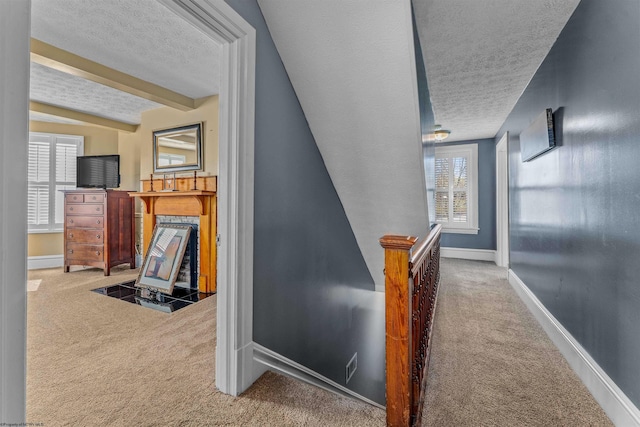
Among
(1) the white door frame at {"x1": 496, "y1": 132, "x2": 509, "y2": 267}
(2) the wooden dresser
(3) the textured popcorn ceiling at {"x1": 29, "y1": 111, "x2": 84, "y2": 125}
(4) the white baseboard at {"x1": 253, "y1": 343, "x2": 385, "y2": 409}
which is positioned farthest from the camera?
(1) the white door frame at {"x1": 496, "y1": 132, "x2": 509, "y2": 267}

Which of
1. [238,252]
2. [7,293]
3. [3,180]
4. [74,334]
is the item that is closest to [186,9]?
[3,180]

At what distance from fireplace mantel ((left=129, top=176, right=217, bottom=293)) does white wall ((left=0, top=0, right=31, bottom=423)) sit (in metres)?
2.66

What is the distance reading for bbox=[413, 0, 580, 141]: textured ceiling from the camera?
6.79 ft

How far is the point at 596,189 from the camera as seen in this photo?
171 cm

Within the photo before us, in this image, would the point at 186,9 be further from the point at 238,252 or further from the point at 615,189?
the point at 615,189

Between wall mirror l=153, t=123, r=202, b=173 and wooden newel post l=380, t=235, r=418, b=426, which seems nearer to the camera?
wooden newel post l=380, t=235, r=418, b=426

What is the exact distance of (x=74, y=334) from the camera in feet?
7.39

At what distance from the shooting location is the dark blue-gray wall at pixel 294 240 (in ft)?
5.50

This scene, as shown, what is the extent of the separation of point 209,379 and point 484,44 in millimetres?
3173

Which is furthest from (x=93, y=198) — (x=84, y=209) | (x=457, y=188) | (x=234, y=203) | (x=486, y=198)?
(x=486, y=198)

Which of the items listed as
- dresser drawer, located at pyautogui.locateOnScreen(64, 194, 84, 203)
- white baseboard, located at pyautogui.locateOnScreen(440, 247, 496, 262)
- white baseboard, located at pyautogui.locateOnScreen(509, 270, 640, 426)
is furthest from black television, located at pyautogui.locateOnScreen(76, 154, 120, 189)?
white baseboard, located at pyautogui.locateOnScreen(440, 247, 496, 262)

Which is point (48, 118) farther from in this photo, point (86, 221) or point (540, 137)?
point (540, 137)

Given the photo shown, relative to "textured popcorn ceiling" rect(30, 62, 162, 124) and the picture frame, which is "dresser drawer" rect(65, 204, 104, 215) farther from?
"textured popcorn ceiling" rect(30, 62, 162, 124)

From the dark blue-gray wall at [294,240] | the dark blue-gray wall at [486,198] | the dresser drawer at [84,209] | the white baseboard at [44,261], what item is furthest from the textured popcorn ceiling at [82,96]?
the dark blue-gray wall at [486,198]
